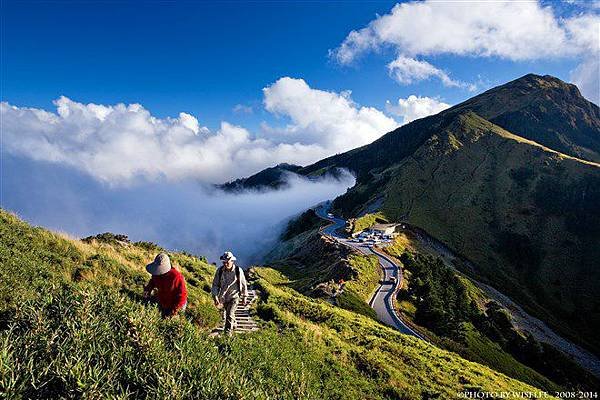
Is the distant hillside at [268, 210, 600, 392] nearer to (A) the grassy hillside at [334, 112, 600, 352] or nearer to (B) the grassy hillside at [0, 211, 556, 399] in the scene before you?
(B) the grassy hillside at [0, 211, 556, 399]

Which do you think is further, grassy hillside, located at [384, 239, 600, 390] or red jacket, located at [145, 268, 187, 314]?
grassy hillside, located at [384, 239, 600, 390]

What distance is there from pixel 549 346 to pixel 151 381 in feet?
238

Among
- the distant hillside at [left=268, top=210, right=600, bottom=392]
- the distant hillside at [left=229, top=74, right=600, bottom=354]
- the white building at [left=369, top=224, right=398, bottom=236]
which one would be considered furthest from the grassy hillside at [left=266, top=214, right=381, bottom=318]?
the distant hillside at [left=229, top=74, right=600, bottom=354]

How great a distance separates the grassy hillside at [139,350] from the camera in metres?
5.42

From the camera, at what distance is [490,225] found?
12719cm

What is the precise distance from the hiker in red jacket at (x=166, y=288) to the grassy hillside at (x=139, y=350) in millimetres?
604

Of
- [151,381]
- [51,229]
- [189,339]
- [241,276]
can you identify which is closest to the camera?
[151,381]

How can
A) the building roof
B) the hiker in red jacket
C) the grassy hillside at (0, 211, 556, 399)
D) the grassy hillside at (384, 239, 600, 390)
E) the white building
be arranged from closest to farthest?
the grassy hillside at (0, 211, 556, 399) < the hiker in red jacket < the grassy hillside at (384, 239, 600, 390) < the white building < the building roof

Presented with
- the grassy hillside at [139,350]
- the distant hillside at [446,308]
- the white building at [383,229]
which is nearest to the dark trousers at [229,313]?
the grassy hillside at [139,350]

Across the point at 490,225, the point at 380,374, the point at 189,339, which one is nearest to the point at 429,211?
the point at 490,225

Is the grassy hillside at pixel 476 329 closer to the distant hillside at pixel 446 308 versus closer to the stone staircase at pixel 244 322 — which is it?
the distant hillside at pixel 446 308

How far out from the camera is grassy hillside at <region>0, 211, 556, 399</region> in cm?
542

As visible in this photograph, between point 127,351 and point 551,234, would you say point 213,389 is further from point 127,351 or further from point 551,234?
point 551,234

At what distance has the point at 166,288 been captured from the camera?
9.96 m
